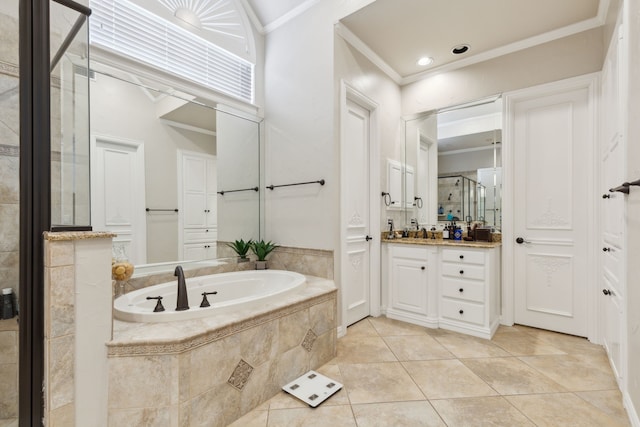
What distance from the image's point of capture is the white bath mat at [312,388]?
1.64 m

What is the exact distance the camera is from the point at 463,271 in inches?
102

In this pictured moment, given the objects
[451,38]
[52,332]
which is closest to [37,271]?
[52,332]

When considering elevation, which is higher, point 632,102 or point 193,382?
point 632,102

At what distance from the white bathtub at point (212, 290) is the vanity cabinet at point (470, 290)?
4.47 feet

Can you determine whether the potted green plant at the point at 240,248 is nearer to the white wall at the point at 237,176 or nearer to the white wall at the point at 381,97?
the white wall at the point at 237,176

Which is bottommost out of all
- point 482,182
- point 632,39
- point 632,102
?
point 482,182

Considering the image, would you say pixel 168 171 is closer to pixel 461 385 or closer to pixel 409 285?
pixel 409 285

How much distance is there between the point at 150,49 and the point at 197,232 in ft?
4.79

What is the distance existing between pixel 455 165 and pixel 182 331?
296cm

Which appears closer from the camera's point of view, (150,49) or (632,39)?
(632,39)

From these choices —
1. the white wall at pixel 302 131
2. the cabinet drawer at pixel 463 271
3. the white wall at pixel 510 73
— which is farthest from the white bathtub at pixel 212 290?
the white wall at pixel 510 73

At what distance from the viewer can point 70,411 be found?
45.9 inches

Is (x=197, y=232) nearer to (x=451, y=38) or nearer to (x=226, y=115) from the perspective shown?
(x=226, y=115)

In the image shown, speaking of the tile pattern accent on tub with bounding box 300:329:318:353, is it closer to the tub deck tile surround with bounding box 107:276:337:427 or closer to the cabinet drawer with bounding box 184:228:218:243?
the tub deck tile surround with bounding box 107:276:337:427
